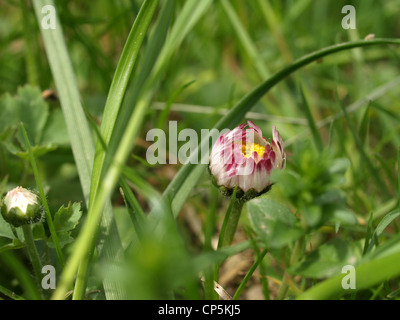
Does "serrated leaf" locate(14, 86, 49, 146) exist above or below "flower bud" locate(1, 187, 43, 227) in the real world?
above

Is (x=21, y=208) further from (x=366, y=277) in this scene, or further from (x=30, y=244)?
(x=366, y=277)

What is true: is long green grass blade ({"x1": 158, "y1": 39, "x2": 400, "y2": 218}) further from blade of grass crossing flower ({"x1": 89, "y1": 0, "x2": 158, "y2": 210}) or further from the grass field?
blade of grass crossing flower ({"x1": 89, "y1": 0, "x2": 158, "y2": 210})

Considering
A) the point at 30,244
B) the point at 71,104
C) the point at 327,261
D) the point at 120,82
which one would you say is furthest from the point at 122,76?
the point at 327,261

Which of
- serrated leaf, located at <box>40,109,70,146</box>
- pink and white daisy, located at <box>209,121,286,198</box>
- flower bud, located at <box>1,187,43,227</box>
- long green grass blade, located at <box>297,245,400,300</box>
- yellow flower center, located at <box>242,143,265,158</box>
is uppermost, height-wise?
serrated leaf, located at <box>40,109,70,146</box>

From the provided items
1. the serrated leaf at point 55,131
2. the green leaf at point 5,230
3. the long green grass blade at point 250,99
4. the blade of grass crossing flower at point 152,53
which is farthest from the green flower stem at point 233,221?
the serrated leaf at point 55,131

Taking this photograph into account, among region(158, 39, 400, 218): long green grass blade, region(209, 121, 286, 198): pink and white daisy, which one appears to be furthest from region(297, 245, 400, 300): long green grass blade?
region(158, 39, 400, 218): long green grass blade

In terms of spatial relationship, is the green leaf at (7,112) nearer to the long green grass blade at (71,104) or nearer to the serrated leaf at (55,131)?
the serrated leaf at (55,131)
